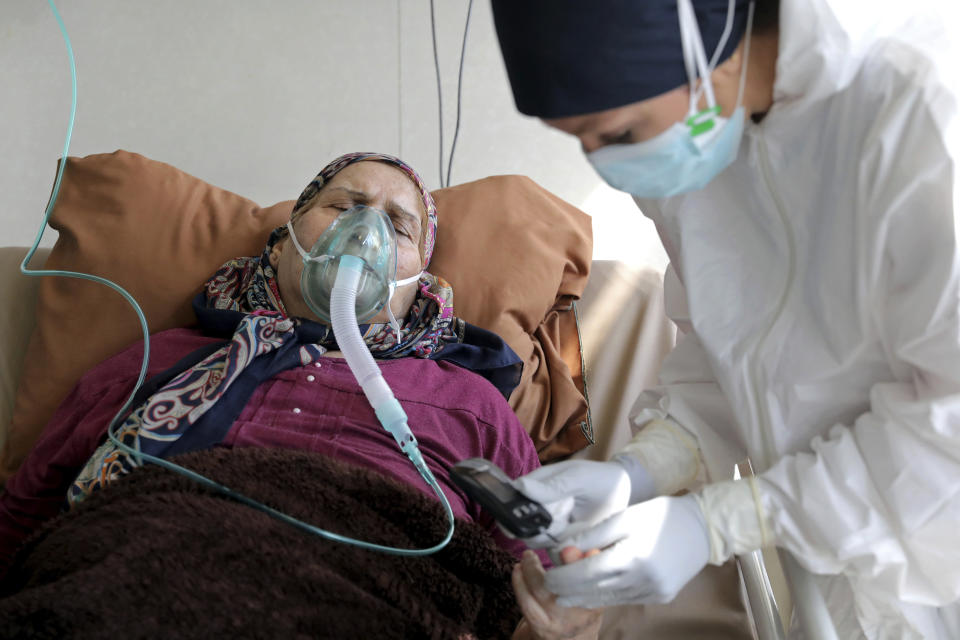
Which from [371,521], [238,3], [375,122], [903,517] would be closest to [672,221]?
[903,517]

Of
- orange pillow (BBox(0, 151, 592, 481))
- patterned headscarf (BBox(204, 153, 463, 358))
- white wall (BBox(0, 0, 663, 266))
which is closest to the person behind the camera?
patterned headscarf (BBox(204, 153, 463, 358))

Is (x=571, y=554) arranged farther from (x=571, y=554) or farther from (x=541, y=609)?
(x=541, y=609)

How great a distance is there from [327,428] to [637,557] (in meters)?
0.66

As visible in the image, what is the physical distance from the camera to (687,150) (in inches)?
36.7

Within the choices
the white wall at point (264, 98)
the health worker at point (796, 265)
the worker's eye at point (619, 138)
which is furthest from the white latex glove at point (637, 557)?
the white wall at point (264, 98)

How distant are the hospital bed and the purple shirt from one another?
0.24 metres

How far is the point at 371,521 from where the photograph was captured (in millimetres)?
1257

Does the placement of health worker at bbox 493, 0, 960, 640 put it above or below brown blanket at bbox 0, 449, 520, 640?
above

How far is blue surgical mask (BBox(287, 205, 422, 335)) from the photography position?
60.5 inches

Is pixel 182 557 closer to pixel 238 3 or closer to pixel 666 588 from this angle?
pixel 666 588

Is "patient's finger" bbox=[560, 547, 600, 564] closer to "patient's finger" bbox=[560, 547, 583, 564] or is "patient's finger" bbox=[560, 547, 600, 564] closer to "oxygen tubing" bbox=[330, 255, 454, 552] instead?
"patient's finger" bbox=[560, 547, 583, 564]

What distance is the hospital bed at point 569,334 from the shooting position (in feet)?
5.95

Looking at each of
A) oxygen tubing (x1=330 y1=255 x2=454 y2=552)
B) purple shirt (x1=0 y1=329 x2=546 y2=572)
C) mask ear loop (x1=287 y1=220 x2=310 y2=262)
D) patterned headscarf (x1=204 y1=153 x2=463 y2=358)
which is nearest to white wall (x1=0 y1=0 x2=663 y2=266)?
patterned headscarf (x1=204 y1=153 x2=463 y2=358)

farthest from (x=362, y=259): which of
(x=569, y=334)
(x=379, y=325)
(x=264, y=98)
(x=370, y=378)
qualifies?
(x=264, y=98)
